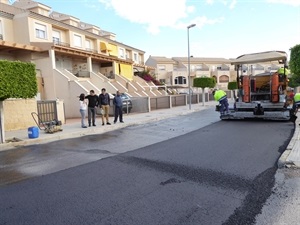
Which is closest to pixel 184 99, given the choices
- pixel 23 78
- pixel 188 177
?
pixel 23 78

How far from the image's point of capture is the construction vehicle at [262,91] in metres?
12.3

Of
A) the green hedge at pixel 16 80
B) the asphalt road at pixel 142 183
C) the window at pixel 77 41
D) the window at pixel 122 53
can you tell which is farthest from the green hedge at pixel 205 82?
the green hedge at pixel 16 80

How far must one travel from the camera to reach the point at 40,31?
2311 centimetres

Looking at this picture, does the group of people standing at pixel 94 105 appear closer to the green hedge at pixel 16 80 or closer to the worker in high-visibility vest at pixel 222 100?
the green hedge at pixel 16 80

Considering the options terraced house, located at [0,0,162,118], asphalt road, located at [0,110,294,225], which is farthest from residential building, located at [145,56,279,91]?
asphalt road, located at [0,110,294,225]

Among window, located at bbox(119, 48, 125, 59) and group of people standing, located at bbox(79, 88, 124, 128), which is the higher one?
window, located at bbox(119, 48, 125, 59)

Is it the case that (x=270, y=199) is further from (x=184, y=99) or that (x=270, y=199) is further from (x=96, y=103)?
(x=184, y=99)

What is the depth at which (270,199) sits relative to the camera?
393 centimetres

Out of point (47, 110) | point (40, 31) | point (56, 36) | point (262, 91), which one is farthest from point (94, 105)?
point (56, 36)

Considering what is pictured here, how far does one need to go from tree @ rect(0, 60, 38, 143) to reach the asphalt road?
2363 mm

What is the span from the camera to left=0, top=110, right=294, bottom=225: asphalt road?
3486 millimetres

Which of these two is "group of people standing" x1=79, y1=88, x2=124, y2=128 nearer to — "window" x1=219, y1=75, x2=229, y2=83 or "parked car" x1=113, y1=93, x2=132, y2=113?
"parked car" x1=113, y1=93, x2=132, y2=113

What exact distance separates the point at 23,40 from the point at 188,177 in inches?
864

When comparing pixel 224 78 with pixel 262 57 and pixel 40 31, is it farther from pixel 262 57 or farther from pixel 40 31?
pixel 262 57
